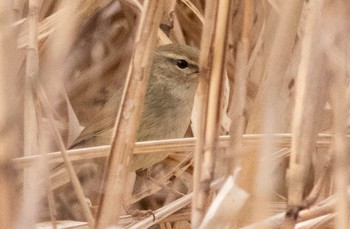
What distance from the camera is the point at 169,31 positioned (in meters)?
2.23

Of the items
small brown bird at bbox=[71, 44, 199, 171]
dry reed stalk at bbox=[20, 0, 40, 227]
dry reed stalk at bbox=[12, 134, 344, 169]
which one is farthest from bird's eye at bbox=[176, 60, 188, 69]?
dry reed stalk at bbox=[20, 0, 40, 227]

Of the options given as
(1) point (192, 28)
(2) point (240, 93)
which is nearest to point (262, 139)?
(2) point (240, 93)

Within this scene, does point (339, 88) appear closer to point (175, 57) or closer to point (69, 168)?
point (69, 168)

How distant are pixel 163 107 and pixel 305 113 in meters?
1.03

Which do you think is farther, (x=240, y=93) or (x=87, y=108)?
(x=87, y=108)

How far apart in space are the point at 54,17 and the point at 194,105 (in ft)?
1.73

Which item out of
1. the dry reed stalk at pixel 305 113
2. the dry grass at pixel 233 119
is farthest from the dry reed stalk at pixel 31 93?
the dry reed stalk at pixel 305 113

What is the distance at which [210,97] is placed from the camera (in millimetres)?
1069

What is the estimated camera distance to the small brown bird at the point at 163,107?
6.58 feet

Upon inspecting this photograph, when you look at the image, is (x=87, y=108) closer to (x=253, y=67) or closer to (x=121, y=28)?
(x=121, y=28)

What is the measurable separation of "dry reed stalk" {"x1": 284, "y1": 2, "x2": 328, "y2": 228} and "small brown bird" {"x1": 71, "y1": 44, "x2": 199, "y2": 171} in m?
0.93

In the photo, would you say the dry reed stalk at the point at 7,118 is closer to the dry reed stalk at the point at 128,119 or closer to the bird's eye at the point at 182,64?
the dry reed stalk at the point at 128,119

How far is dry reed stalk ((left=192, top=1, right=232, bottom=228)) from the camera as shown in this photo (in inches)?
42.0

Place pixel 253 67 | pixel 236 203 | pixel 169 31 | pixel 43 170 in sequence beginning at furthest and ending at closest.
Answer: pixel 169 31, pixel 253 67, pixel 43 170, pixel 236 203
